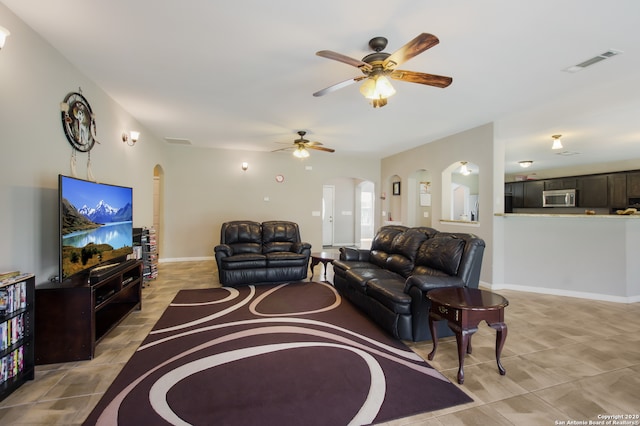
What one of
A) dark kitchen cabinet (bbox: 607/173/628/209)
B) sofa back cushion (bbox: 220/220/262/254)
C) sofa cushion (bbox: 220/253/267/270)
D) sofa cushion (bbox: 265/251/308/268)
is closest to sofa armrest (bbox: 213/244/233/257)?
sofa cushion (bbox: 220/253/267/270)

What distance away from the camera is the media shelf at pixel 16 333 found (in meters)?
1.83

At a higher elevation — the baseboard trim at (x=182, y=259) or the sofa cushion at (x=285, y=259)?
the sofa cushion at (x=285, y=259)

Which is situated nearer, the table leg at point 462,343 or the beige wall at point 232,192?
the table leg at point 462,343

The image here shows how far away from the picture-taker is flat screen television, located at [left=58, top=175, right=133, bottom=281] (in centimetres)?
229

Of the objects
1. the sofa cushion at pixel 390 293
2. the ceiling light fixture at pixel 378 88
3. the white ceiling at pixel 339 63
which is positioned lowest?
the sofa cushion at pixel 390 293

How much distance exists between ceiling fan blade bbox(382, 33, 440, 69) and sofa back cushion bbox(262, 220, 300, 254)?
354cm

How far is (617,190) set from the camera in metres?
7.34

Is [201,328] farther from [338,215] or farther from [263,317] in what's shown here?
[338,215]

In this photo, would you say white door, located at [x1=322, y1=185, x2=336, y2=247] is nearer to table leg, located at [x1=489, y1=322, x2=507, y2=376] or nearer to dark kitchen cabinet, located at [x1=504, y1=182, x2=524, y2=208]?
dark kitchen cabinet, located at [x1=504, y1=182, x2=524, y2=208]

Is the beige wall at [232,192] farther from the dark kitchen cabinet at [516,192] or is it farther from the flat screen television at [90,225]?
the dark kitchen cabinet at [516,192]

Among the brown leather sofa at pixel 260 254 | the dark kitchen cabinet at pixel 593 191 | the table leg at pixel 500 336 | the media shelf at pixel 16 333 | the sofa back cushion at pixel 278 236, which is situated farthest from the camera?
the dark kitchen cabinet at pixel 593 191

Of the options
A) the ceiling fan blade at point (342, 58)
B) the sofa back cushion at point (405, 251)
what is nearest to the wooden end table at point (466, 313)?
the sofa back cushion at point (405, 251)

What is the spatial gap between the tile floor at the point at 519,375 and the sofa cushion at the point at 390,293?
0.39m

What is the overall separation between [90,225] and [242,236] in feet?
8.59
